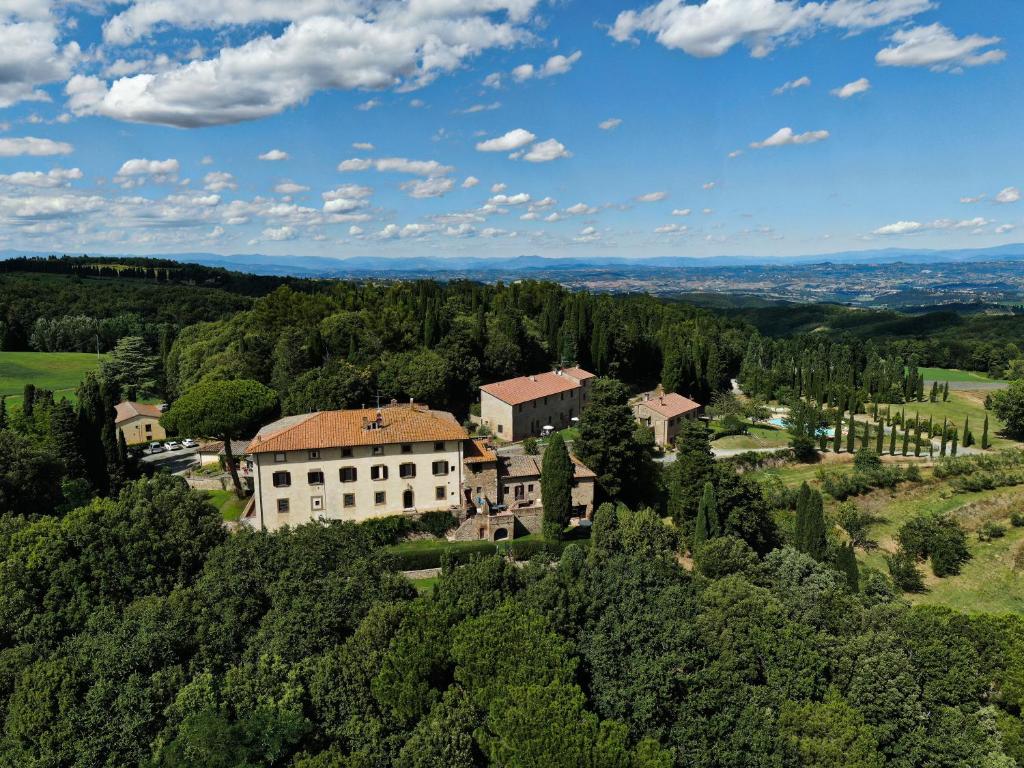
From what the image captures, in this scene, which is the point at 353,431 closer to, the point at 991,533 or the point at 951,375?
the point at 991,533

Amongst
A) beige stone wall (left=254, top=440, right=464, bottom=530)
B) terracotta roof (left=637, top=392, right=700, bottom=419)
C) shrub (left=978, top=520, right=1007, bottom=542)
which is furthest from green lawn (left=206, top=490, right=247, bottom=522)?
shrub (left=978, top=520, right=1007, bottom=542)

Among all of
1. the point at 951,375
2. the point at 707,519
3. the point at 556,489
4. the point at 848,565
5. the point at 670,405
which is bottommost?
the point at 951,375

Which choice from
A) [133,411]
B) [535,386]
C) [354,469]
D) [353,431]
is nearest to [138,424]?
[133,411]

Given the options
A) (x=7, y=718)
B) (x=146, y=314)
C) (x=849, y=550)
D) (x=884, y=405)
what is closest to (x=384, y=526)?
(x=7, y=718)

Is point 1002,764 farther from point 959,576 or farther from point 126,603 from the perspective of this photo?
point 126,603

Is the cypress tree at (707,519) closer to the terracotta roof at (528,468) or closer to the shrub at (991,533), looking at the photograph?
the terracotta roof at (528,468)

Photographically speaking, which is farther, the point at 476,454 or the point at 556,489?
the point at 476,454

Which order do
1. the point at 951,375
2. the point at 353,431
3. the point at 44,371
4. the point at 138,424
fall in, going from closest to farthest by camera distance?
the point at 353,431
the point at 138,424
the point at 44,371
the point at 951,375

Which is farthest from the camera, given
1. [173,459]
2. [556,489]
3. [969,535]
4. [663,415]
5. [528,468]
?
[663,415]
